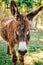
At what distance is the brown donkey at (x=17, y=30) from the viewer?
1.80 m

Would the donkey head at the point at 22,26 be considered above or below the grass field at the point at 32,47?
above

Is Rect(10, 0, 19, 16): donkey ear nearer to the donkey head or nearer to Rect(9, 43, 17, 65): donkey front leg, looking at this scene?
the donkey head

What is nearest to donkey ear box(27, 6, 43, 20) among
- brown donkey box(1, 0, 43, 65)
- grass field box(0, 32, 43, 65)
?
brown donkey box(1, 0, 43, 65)

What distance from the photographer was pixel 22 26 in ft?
5.90

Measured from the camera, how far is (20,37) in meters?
1.80

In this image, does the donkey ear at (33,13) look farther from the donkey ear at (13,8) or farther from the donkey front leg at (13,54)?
the donkey front leg at (13,54)

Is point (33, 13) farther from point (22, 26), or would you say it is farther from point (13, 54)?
point (13, 54)

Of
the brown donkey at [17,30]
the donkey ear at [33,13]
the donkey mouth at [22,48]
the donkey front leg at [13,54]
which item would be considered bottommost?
the donkey front leg at [13,54]

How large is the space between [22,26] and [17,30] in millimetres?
39

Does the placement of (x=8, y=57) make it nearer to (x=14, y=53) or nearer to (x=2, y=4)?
(x=14, y=53)

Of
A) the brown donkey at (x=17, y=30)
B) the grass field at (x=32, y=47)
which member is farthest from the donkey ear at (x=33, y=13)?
the grass field at (x=32, y=47)

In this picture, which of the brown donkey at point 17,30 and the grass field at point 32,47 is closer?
the brown donkey at point 17,30

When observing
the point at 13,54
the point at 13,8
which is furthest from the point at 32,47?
the point at 13,8

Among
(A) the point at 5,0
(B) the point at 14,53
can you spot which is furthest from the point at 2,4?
(B) the point at 14,53
